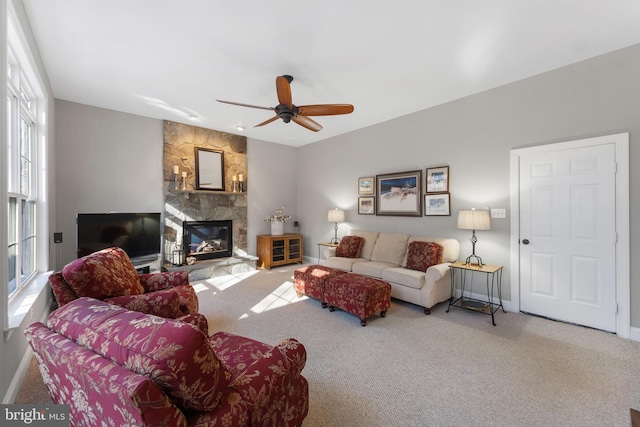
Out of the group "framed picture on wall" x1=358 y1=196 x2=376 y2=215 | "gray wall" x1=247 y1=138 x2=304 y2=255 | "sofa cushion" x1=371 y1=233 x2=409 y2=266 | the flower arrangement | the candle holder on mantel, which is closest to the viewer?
"sofa cushion" x1=371 y1=233 x2=409 y2=266

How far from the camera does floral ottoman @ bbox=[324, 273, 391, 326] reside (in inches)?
123

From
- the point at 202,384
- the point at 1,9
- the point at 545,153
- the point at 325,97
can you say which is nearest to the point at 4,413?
the point at 202,384

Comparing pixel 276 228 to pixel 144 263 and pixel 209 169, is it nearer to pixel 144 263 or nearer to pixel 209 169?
pixel 209 169

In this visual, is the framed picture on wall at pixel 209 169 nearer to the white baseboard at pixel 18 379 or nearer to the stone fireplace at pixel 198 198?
the stone fireplace at pixel 198 198

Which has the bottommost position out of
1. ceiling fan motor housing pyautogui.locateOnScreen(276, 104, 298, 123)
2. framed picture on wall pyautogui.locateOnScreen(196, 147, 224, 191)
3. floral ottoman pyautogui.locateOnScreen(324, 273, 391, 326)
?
floral ottoman pyautogui.locateOnScreen(324, 273, 391, 326)

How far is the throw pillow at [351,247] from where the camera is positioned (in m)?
4.76

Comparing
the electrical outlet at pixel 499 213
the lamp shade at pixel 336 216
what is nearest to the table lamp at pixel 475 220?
the electrical outlet at pixel 499 213

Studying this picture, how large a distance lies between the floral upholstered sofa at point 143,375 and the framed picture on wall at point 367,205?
411cm

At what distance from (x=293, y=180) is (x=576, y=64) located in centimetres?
526

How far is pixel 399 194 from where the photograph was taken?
15.5 ft

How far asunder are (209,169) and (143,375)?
16.5 ft

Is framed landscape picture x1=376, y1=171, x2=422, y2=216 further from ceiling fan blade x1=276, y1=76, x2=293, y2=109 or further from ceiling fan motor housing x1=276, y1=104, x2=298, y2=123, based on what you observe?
ceiling fan blade x1=276, y1=76, x2=293, y2=109

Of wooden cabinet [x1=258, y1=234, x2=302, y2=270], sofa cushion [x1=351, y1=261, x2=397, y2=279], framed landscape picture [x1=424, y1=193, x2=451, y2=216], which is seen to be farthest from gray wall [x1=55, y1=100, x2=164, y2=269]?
framed landscape picture [x1=424, y1=193, x2=451, y2=216]

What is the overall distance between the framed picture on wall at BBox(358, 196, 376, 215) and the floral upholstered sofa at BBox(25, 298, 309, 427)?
4112 mm
